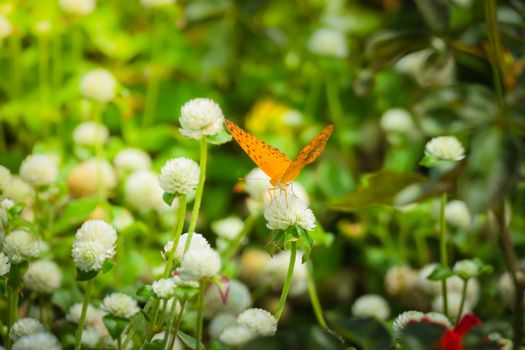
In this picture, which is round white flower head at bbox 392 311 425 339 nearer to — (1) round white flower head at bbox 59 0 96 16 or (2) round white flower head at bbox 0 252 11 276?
(2) round white flower head at bbox 0 252 11 276

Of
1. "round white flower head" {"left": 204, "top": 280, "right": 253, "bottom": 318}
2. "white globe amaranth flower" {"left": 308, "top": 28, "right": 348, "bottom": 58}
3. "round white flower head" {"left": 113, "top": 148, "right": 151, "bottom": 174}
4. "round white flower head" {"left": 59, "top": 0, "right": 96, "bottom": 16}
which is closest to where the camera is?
"round white flower head" {"left": 204, "top": 280, "right": 253, "bottom": 318}

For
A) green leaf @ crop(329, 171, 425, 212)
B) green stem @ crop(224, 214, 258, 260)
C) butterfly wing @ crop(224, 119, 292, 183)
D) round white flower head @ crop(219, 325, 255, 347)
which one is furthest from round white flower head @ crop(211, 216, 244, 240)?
round white flower head @ crop(219, 325, 255, 347)

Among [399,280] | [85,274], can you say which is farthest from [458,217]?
[85,274]

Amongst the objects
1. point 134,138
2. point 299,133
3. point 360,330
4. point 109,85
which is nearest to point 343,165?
point 299,133

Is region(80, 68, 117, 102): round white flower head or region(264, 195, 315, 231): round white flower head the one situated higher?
region(264, 195, 315, 231): round white flower head

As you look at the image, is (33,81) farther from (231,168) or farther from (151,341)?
(151,341)

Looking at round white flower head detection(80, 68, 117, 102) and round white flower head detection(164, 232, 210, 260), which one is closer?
round white flower head detection(164, 232, 210, 260)

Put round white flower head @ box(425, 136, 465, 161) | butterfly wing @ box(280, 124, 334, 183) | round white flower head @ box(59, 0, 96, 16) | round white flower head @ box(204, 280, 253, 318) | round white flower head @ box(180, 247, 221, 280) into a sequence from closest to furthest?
round white flower head @ box(180, 247, 221, 280), butterfly wing @ box(280, 124, 334, 183), round white flower head @ box(425, 136, 465, 161), round white flower head @ box(204, 280, 253, 318), round white flower head @ box(59, 0, 96, 16)

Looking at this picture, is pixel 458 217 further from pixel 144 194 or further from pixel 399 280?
pixel 144 194
